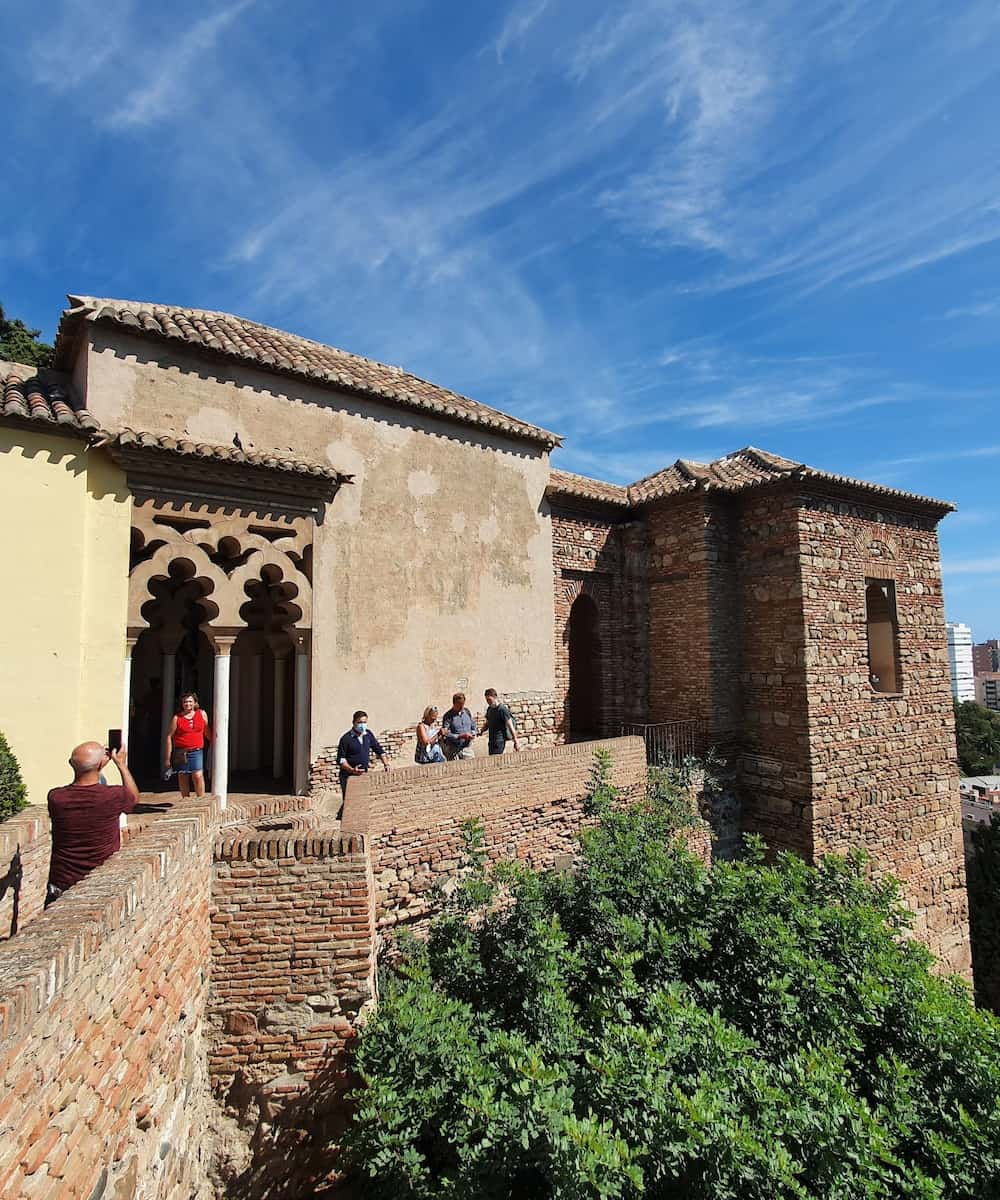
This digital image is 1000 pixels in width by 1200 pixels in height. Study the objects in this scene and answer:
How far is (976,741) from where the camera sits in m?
50.2

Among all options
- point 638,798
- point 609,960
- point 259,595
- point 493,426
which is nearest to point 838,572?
point 638,798

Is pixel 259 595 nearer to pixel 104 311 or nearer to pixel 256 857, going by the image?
pixel 104 311

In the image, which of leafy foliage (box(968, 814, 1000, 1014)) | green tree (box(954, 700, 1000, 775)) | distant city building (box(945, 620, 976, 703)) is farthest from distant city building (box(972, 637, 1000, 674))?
leafy foliage (box(968, 814, 1000, 1014))

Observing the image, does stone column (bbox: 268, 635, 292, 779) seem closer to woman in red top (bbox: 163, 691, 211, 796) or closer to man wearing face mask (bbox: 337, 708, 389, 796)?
woman in red top (bbox: 163, 691, 211, 796)

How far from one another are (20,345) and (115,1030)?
18697 millimetres

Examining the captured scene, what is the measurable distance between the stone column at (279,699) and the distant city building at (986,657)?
162570 mm

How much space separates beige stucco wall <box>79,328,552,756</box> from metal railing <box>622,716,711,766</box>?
213cm

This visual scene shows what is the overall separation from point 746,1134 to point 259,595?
8.58 metres

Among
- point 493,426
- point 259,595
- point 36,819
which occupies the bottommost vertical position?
point 36,819

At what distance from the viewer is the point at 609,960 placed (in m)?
6.03

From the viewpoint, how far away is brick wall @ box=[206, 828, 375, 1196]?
190 inches

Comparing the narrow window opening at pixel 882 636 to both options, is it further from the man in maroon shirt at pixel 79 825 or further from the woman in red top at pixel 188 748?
the man in maroon shirt at pixel 79 825

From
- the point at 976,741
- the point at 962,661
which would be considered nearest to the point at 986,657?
the point at 962,661

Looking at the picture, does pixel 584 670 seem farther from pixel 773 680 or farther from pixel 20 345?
pixel 20 345
